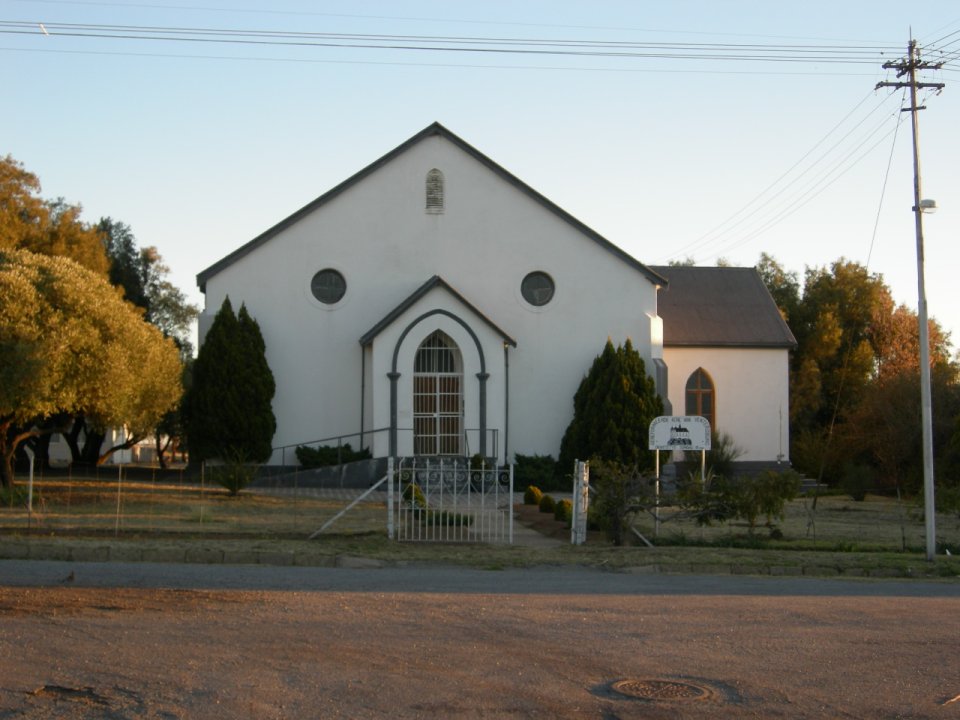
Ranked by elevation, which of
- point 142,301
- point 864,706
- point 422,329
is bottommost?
point 864,706

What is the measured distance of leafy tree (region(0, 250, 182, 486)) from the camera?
873 inches

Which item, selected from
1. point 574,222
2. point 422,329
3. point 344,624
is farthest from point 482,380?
point 344,624

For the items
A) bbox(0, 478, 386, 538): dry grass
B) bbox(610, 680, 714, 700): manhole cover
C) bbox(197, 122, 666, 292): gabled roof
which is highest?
bbox(197, 122, 666, 292): gabled roof

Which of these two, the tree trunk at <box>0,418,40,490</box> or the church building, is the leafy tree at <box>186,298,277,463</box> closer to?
the church building

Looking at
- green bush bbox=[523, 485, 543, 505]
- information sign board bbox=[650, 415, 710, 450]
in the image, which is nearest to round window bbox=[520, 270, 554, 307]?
green bush bbox=[523, 485, 543, 505]

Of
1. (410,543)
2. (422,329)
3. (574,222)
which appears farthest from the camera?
(574,222)

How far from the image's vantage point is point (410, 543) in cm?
1806

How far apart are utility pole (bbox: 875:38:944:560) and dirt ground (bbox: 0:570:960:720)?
5.30 m

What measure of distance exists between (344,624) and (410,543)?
293 inches

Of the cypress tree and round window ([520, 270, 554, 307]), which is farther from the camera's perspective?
round window ([520, 270, 554, 307])

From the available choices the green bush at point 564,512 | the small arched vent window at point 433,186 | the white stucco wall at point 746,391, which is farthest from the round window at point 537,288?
the green bush at point 564,512

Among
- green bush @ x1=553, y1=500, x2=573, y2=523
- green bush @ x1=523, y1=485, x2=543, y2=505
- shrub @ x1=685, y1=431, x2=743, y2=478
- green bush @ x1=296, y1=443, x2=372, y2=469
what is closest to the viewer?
green bush @ x1=553, y1=500, x2=573, y2=523

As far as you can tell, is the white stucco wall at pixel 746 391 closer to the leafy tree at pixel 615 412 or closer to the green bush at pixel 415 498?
the leafy tree at pixel 615 412

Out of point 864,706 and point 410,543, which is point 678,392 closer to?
point 410,543
